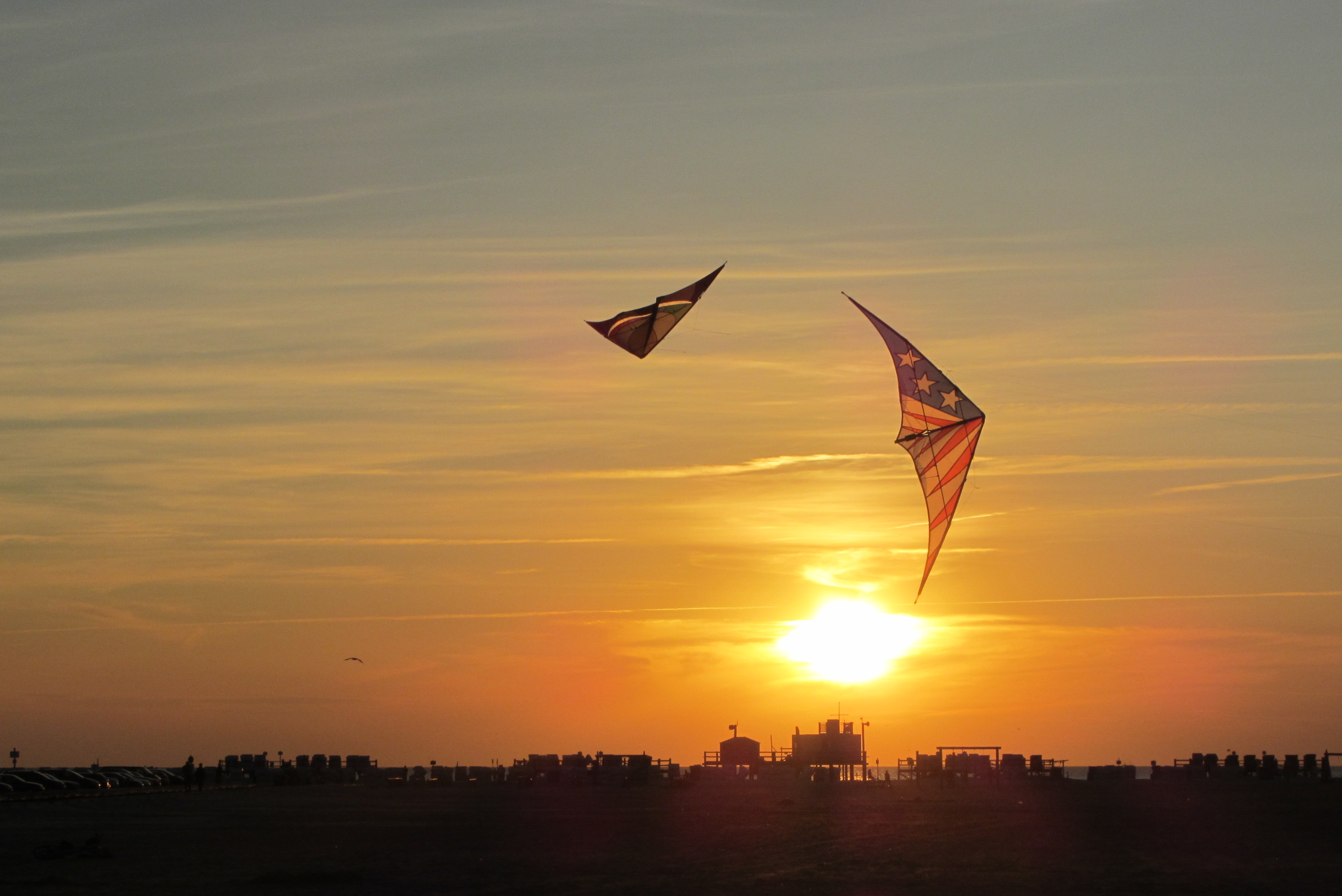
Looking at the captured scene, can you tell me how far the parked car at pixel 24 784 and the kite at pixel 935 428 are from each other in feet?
170

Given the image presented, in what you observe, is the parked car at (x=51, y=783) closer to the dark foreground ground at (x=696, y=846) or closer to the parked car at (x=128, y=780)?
the parked car at (x=128, y=780)

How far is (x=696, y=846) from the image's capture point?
32.8m

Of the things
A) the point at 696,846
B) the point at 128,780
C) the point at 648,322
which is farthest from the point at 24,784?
the point at 648,322

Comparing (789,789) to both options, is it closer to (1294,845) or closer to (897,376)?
(1294,845)

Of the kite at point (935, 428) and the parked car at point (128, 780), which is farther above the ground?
the kite at point (935, 428)

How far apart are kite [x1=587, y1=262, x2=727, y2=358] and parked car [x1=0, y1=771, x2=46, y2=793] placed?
4869 centimetres

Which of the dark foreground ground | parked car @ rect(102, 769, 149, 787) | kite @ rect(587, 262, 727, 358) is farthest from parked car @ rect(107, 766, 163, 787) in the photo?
kite @ rect(587, 262, 727, 358)

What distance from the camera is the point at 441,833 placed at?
1448 inches

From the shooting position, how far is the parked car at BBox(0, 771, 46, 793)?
62.6 m

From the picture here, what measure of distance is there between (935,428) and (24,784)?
52.7 metres

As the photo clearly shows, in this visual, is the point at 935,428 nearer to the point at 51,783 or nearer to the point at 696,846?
the point at 696,846

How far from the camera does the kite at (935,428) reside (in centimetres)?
2284

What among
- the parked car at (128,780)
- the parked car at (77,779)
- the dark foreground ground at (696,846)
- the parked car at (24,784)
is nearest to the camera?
the dark foreground ground at (696,846)

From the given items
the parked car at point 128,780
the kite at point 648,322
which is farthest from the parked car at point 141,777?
the kite at point 648,322
